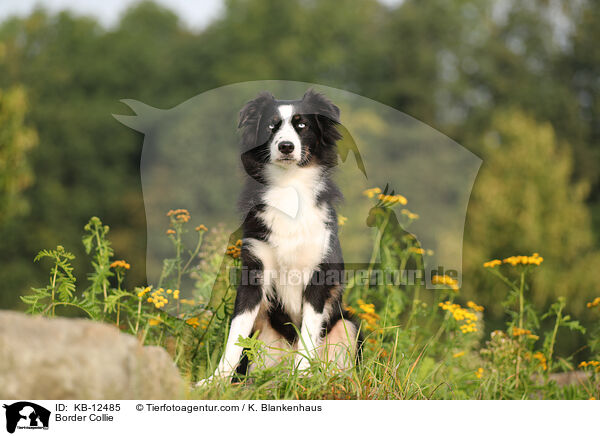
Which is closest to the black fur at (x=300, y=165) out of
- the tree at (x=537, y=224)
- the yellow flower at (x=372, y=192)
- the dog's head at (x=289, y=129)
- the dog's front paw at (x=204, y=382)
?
the dog's head at (x=289, y=129)

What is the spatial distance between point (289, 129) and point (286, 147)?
0.12 meters

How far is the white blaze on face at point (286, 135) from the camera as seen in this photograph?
330cm

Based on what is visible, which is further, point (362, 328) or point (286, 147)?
point (362, 328)

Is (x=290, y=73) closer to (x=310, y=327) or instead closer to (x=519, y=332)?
(x=519, y=332)

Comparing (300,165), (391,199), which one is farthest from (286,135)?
(391,199)

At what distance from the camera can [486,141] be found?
49.9ft

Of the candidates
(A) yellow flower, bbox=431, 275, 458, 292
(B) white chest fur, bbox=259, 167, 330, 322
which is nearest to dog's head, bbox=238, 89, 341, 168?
(B) white chest fur, bbox=259, 167, 330, 322

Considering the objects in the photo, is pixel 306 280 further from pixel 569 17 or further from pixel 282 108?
pixel 569 17

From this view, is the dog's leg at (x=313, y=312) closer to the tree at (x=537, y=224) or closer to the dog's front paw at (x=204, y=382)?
the dog's front paw at (x=204, y=382)

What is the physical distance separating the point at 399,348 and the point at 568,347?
280 inches

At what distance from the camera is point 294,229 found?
3.37m

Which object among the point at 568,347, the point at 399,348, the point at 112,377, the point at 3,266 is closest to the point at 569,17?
the point at 568,347
